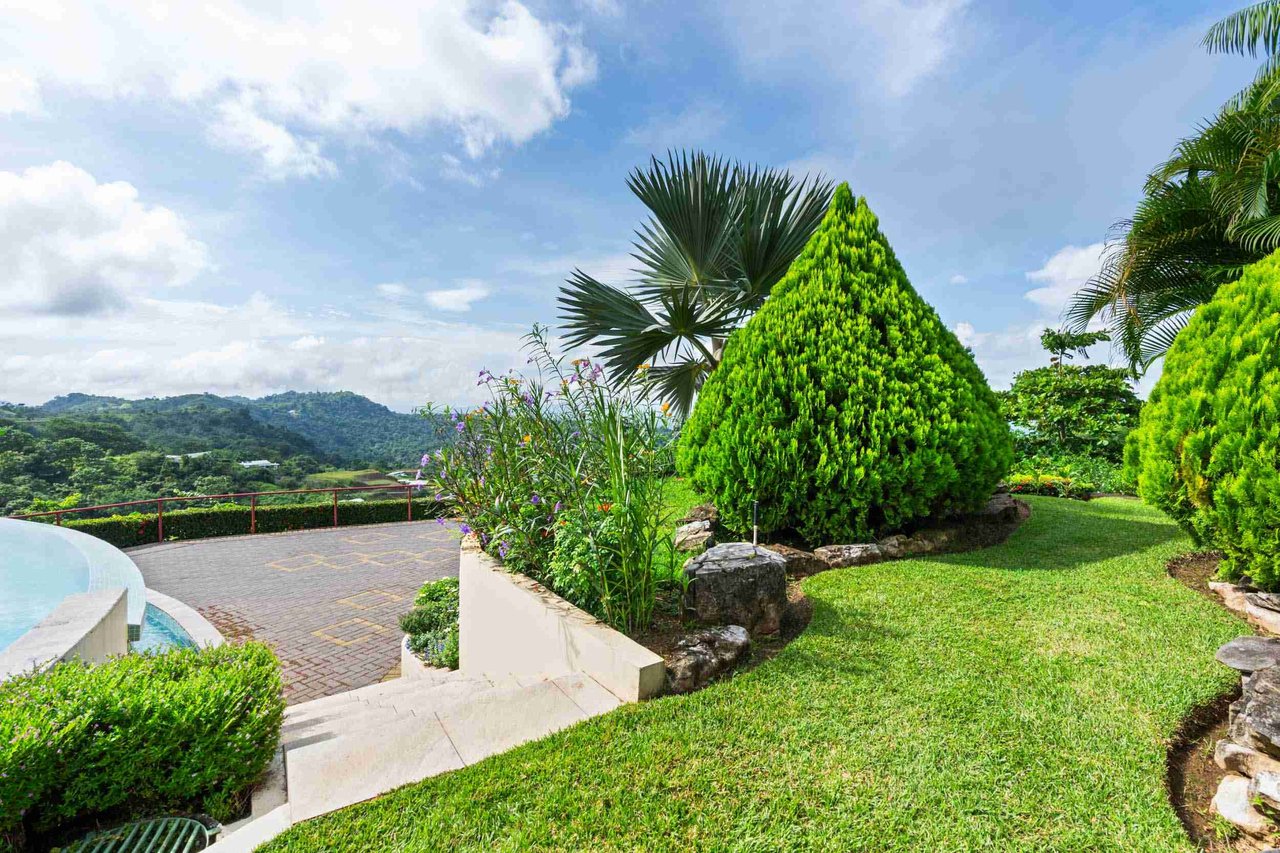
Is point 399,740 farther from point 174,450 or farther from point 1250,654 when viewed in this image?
point 174,450

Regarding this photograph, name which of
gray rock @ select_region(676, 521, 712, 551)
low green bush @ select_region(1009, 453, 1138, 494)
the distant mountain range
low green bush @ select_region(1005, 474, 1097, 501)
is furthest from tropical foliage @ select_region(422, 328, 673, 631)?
the distant mountain range

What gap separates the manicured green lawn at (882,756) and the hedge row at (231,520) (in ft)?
27.5

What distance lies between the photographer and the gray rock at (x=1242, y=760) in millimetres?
1908

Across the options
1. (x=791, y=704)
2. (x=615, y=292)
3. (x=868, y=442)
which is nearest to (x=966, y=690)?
(x=791, y=704)

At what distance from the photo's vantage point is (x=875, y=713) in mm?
2334

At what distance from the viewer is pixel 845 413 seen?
4.57m

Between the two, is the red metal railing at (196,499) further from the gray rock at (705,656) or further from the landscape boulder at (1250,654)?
the landscape boulder at (1250,654)

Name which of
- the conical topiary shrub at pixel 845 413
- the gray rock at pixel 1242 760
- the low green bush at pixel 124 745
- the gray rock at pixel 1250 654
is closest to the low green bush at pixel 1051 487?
the conical topiary shrub at pixel 845 413

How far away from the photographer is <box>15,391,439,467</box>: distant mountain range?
82.1 feet

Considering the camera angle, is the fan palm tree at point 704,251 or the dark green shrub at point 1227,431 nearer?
the dark green shrub at point 1227,431

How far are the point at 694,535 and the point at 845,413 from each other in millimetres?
1707

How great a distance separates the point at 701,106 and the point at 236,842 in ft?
25.5

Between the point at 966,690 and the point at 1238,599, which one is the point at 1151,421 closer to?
the point at 1238,599

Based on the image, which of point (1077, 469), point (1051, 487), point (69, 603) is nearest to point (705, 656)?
point (69, 603)
